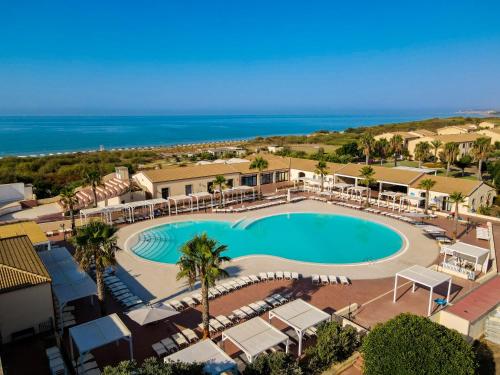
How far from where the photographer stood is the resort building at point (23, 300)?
13.6 m

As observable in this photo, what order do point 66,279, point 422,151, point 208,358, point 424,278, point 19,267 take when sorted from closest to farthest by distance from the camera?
point 208,358 → point 19,267 → point 66,279 → point 424,278 → point 422,151

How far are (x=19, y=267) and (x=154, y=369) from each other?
8580mm

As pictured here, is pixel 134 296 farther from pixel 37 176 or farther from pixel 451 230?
pixel 37 176

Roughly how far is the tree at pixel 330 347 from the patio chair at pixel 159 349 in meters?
5.24

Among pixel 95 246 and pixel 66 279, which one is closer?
pixel 95 246

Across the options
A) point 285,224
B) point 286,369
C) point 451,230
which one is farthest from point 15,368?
point 451,230

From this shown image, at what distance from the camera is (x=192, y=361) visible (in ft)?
37.0


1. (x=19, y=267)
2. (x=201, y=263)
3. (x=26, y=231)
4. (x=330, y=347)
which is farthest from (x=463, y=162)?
(x=19, y=267)

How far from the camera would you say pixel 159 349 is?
13.3m

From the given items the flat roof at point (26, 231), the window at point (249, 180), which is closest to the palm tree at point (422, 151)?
the window at point (249, 180)

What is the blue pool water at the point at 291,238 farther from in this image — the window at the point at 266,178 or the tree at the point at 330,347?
the window at the point at 266,178

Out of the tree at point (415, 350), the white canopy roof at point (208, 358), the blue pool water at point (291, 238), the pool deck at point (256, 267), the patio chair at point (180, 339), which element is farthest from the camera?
the blue pool water at point (291, 238)

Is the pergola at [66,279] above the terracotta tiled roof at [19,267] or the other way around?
the other way around

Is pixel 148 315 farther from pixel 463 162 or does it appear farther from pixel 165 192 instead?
pixel 463 162
